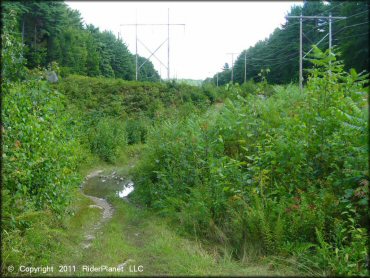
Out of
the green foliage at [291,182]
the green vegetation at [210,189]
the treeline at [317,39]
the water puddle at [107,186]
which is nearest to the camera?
the treeline at [317,39]

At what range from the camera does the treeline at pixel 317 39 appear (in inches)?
147

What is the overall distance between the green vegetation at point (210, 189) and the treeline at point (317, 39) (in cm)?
39

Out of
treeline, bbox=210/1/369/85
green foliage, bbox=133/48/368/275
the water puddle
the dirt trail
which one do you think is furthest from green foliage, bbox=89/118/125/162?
green foliage, bbox=133/48/368/275

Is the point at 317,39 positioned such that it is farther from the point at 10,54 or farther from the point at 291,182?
the point at 10,54

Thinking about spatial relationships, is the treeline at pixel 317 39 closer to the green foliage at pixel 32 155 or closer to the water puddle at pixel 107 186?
the green foliage at pixel 32 155

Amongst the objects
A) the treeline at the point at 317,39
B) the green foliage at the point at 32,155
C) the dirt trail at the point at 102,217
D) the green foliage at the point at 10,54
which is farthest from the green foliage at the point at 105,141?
the green foliage at the point at 10,54

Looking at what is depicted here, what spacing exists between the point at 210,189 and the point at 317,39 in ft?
11.3

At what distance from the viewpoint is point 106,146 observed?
16125mm

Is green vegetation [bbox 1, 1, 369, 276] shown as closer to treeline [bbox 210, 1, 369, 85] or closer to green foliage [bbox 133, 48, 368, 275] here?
green foliage [bbox 133, 48, 368, 275]

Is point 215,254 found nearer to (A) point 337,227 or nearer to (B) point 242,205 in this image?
(B) point 242,205

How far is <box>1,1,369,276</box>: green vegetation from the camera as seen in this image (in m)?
4.79

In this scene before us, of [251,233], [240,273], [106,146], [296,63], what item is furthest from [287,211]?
[106,146]

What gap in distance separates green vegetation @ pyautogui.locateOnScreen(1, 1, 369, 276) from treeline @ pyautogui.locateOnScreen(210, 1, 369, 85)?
0.39 m

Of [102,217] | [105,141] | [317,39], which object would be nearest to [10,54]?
[102,217]
